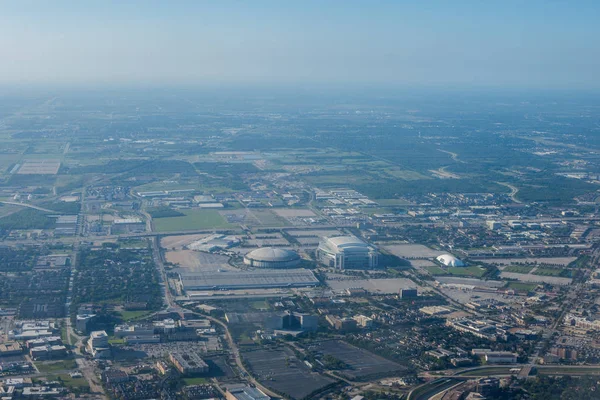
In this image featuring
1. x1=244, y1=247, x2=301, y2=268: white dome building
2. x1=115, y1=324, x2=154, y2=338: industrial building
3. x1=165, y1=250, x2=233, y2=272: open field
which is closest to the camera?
x1=115, y1=324, x2=154, y2=338: industrial building

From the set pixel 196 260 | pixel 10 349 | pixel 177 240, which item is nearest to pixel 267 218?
pixel 177 240

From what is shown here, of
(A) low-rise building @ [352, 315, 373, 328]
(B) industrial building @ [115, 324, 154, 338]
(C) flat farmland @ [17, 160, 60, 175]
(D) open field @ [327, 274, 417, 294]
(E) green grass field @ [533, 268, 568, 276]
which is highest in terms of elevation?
(B) industrial building @ [115, 324, 154, 338]

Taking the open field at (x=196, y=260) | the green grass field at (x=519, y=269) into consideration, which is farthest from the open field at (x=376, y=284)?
the green grass field at (x=519, y=269)

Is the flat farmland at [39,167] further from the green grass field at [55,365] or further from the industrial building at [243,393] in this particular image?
the industrial building at [243,393]

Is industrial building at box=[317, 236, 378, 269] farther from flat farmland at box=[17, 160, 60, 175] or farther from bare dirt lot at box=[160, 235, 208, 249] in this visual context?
flat farmland at box=[17, 160, 60, 175]

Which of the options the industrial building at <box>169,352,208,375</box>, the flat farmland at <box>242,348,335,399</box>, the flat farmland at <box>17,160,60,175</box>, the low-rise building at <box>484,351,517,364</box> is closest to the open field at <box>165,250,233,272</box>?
the flat farmland at <box>242,348,335,399</box>

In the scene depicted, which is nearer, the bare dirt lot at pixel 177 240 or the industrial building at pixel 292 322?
the industrial building at pixel 292 322
